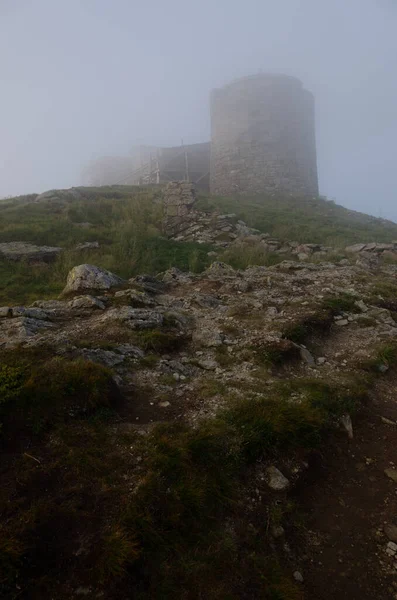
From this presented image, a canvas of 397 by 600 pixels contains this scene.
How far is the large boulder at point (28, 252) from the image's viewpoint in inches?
400

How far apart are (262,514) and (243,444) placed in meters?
0.60

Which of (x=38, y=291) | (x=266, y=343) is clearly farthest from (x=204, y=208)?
(x=266, y=343)

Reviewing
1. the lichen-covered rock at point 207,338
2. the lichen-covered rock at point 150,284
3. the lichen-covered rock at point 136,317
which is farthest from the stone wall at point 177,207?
the lichen-covered rock at point 207,338

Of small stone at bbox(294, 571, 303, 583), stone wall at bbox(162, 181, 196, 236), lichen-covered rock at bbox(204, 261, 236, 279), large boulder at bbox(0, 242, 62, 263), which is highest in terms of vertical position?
stone wall at bbox(162, 181, 196, 236)

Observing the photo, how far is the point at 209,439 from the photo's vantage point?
3.28 meters

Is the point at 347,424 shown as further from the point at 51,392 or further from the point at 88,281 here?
the point at 88,281

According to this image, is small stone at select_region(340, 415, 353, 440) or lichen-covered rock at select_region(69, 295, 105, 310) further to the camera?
lichen-covered rock at select_region(69, 295, 105, 310)

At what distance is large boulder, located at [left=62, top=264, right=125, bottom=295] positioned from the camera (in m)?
7.18

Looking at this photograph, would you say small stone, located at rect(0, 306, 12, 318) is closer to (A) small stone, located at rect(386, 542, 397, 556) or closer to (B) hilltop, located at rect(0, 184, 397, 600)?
(B) hilltop, located at rect(0, 184, 397, 600)

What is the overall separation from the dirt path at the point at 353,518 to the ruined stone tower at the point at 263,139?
2674 cm

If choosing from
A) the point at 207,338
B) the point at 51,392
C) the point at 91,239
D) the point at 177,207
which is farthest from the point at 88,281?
the point at 177,207

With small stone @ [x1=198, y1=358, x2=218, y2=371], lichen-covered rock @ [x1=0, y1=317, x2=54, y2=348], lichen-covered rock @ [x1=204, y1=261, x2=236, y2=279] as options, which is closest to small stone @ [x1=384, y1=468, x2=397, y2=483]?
small stone @ [x1=198, y1=358, x2=218, y2=371]

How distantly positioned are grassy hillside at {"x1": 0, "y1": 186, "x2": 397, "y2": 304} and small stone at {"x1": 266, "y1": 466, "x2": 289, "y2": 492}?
254 inches

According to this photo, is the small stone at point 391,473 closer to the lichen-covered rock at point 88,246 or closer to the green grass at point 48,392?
the green grass at point 48,392
